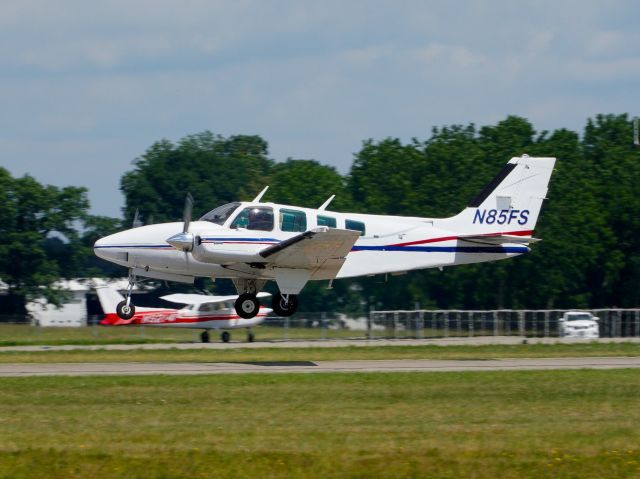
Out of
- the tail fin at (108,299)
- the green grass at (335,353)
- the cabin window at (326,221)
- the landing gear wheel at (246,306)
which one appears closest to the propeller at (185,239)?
the landing gear wheel at (246,306)

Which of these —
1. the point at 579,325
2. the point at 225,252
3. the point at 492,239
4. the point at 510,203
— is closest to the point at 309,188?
the point at 579,325

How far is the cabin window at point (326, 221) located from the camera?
28984mm

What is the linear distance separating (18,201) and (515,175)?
49.6 m

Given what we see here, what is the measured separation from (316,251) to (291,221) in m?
1.15

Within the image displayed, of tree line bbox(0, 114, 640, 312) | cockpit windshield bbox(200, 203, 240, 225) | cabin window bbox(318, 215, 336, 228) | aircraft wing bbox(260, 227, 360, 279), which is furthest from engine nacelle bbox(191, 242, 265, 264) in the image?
tree line bbox(0, 114, 640, 312)

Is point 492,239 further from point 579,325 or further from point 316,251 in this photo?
point 579,325

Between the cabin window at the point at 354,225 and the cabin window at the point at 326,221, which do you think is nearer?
the cabin window at the point at 326,221

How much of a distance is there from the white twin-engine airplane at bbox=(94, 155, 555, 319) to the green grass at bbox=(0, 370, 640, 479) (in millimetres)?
4987

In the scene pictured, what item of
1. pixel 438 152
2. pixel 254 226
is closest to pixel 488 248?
pixel 254 226

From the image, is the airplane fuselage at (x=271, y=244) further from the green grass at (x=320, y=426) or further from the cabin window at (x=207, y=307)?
the cabin window at (x=207, y=307)

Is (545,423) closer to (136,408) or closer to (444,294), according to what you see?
(136,408)

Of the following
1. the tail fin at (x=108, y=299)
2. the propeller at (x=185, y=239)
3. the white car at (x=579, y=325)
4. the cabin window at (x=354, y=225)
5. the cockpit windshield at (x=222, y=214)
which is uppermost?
the cockpit windshield at (x=222, y=214)

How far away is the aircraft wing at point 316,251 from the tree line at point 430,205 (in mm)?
34499

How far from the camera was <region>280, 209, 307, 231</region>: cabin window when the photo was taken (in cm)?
2873
